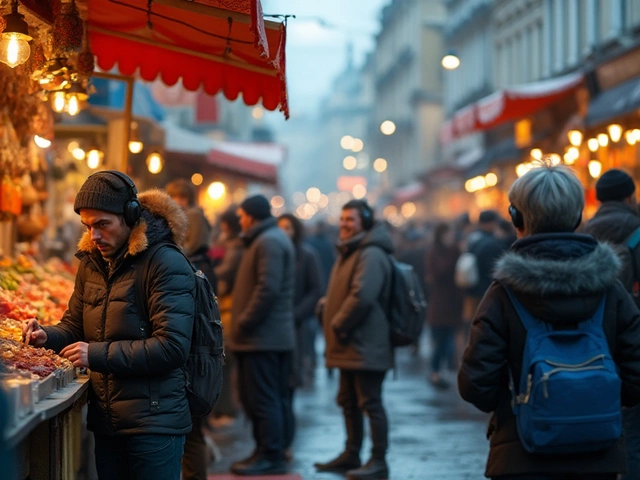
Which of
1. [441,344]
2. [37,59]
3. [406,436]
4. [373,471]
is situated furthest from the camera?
[441,344]

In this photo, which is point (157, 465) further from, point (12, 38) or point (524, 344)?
point (12, 38)

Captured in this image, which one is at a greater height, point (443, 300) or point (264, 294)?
point (264, 294)

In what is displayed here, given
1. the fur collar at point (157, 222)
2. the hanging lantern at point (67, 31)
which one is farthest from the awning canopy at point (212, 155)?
the fur collar at point (157, 222)

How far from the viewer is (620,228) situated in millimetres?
6996

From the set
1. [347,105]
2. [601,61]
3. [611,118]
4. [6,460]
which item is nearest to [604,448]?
[6,460]

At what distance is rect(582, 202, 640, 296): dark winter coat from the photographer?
684cm

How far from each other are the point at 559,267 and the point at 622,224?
9.16ft

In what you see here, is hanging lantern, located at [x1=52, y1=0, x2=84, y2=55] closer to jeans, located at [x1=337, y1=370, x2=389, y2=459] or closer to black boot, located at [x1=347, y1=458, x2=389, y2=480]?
jeans, located at [x1=337, y1=370, x2=389, y2=459]

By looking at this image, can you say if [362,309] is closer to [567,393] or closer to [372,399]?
[372,399]

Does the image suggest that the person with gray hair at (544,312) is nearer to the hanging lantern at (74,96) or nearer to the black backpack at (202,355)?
the black backpack at (202,355)

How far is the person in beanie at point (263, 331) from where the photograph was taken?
8.98 meters

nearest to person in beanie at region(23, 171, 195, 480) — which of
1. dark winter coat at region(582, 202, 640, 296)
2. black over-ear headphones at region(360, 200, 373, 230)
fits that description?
dark winter coat at region(582, 202, 640, 296)

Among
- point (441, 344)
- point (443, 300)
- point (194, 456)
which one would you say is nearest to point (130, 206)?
point (194, 456)

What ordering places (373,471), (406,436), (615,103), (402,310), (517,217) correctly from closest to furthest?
1. (517,217)
2. (373,471)
3. (402,310)
4. (406,436)
5. (615,103)
